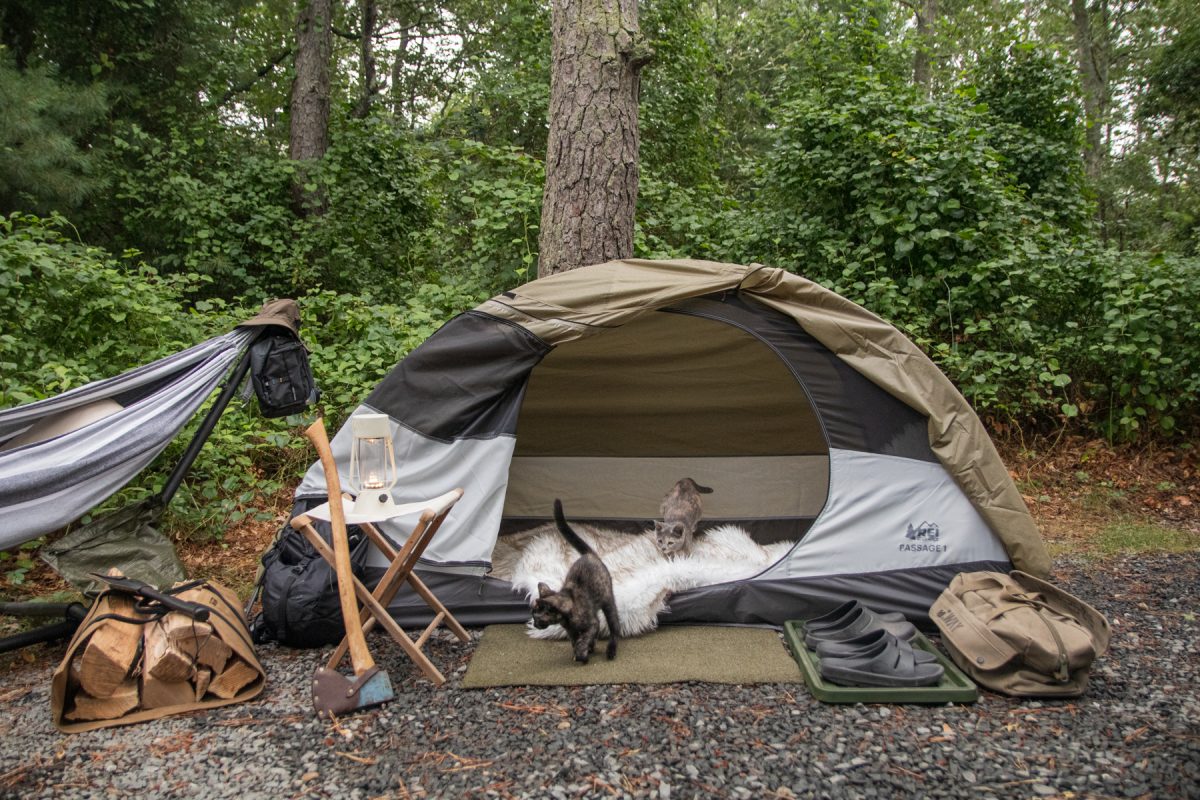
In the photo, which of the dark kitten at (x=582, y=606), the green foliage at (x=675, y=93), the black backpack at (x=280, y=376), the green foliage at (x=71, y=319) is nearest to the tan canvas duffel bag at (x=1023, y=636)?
the dark kitten at (x=582, y=606)

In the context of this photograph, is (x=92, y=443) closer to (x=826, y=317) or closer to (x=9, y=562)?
(x=9, y=562)

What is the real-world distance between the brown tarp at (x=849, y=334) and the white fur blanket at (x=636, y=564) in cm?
93

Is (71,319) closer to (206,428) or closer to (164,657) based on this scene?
(206,428)

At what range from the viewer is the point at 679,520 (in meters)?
3.94

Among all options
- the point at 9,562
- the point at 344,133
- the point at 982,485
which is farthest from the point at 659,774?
the point at 344,133

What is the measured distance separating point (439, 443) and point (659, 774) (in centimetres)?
159

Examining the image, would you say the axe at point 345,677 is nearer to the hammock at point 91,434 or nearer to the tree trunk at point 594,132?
the hammock at point 91,434

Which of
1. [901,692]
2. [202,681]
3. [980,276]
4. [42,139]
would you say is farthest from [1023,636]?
[42,139]

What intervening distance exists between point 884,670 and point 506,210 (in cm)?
420

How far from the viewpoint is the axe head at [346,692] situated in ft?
8.07

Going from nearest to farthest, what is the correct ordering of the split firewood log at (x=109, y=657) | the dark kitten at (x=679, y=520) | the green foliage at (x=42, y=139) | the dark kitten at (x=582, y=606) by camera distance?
the split firewood log at (x=109, y=657) → the dark kitten at (x=582, y=606) → the dark kitten at (x=679, y=520) → the green foliage at (x=42, y=139)

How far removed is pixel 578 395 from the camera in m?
4.49

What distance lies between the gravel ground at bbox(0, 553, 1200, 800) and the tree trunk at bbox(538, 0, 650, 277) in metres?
2.62

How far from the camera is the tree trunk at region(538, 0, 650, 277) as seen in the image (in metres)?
4.47
